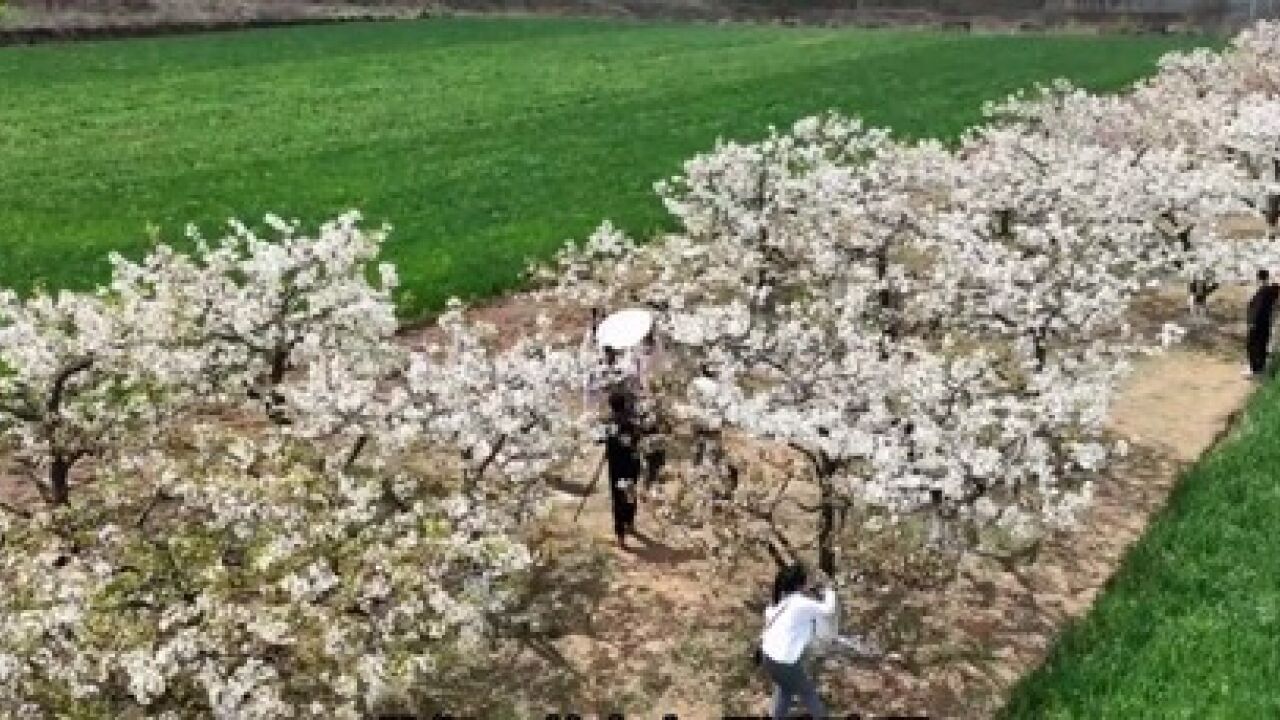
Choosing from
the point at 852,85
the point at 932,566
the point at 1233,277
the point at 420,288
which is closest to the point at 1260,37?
the point at 852,85

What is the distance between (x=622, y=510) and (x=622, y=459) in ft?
1.89

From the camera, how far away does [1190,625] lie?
13.2 m

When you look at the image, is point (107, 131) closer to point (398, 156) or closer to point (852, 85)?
point (398, 156)

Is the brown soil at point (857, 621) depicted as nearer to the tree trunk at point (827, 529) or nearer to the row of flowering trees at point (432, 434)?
the tree trunk at point (827, 529)

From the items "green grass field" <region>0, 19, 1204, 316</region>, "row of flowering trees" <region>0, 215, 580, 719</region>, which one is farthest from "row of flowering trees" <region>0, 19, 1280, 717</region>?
"green grass field" <region>0, 19, 1204, 316</region>

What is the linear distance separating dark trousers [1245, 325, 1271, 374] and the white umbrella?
9.78 metres

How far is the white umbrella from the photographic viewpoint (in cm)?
1484

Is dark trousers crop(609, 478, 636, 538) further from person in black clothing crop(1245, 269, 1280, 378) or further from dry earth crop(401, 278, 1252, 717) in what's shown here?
person in black clothing crop(1245, 269, 1280, 378)

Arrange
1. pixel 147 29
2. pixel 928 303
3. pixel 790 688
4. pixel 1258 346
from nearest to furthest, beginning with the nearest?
pixel 790 688 → pixel 928 303 → pixel 1258 346 → pixel 147 29

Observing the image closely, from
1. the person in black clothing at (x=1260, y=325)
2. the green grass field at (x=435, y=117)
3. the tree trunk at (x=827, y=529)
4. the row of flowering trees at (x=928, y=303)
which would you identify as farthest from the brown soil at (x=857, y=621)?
the green grass field at (x=435, y=117)

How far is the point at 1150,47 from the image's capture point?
6675cm

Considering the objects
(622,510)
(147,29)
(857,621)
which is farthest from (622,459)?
(147,29)

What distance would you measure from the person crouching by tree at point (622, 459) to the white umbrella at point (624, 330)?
489mm

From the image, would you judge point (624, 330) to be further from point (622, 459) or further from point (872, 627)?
point (872, 627)
